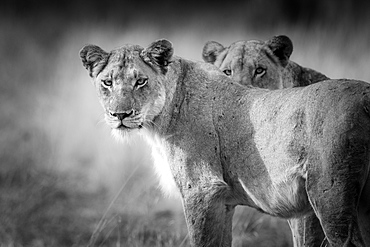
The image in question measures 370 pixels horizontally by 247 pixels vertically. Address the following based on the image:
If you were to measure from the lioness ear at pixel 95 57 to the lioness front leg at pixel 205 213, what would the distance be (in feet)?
3.77

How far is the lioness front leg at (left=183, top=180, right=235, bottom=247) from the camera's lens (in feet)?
16.3

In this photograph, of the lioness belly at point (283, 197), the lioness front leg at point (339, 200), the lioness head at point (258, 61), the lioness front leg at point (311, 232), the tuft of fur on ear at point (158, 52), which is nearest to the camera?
the lioness front leg at point (339, 200)

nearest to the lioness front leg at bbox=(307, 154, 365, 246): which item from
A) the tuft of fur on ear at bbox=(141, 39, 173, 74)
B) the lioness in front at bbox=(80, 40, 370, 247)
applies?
the lioness in front at bbox=(80, 40, 370, 247)

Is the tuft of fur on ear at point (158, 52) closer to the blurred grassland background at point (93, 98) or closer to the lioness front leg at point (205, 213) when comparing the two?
the lioness front leg at point (205, 213)

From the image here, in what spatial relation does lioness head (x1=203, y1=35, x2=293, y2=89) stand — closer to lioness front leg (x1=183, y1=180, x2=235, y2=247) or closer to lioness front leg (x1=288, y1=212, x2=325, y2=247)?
lioness front leg (x1=288, y1=212, x2=325, y2=247)

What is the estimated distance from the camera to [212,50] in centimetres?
680

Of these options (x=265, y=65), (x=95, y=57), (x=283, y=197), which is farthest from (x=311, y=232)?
(x=95, y=57)

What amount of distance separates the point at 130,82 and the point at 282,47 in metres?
1.92

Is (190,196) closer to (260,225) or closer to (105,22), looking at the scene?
(260,225)

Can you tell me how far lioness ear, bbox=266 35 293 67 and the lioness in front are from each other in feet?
3.75

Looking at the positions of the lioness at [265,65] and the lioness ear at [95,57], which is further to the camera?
the lioness at [265,65]

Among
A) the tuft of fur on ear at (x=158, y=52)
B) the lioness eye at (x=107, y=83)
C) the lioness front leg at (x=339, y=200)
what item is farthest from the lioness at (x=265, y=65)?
the lioness front leg at (x=339, y=200)

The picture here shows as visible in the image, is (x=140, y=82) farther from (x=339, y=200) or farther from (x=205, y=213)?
(x=339, y=200)

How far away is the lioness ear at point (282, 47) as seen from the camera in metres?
6.47
